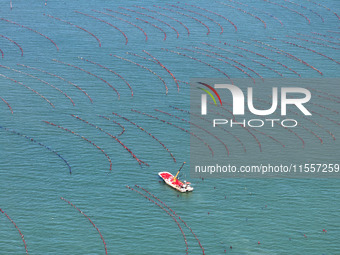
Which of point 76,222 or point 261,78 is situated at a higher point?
point 261,78

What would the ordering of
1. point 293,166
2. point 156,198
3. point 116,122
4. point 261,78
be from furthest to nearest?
point 261,78 → point 116,122 → point 293,166 → point 156,198

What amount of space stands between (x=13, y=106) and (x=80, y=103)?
14155 mm

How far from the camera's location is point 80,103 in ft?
605

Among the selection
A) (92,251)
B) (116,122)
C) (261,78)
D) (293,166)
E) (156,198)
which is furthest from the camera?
(261,78)

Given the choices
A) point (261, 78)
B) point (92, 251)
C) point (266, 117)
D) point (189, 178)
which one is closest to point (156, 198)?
point (189, 178)

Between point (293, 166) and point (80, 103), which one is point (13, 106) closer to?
point (80, 103)
